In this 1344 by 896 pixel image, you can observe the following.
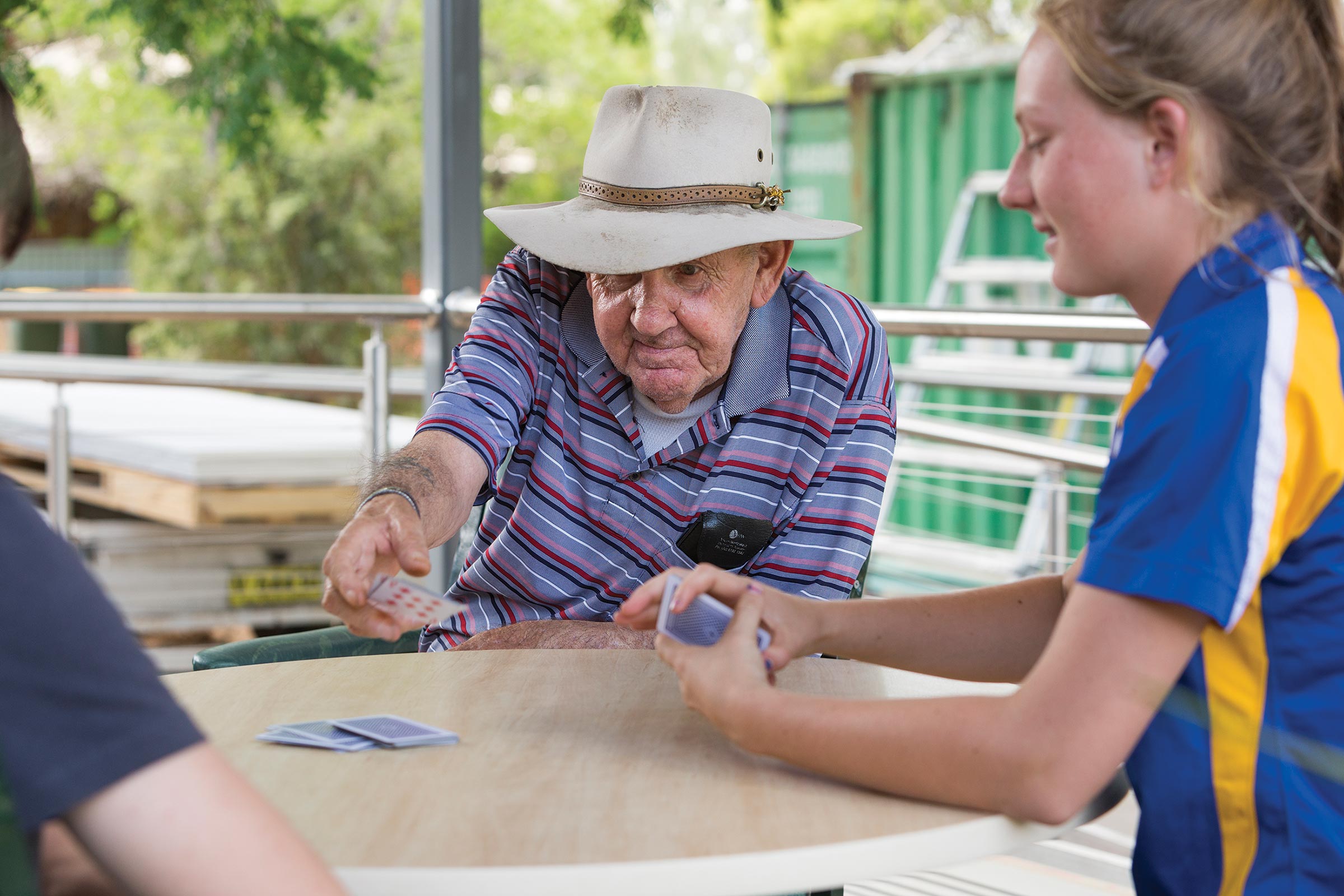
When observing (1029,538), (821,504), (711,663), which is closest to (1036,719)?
(711,663)

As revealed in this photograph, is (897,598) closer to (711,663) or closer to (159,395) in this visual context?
(711,663)

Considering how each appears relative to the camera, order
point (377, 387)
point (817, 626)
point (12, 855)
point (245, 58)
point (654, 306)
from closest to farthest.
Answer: point (12, 855) < point (817, 626) < point (654, 306) < point (377, 387) < point (245, 58)

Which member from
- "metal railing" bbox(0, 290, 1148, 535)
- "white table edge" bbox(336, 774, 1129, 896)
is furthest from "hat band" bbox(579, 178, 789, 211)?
"white table edge" bbox(336, 774, 1129, 896)

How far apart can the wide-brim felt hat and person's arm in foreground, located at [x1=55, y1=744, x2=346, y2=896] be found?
106 centimetres

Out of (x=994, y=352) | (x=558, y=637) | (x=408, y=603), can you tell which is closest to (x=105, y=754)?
(x=408, y=603)

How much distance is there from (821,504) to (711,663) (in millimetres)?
670

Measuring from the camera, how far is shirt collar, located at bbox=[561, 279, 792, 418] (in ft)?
5.93

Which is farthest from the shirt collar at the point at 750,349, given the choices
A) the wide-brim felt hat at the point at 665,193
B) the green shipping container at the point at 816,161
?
the green shipping container at the point at 816,161

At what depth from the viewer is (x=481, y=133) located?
3.42m

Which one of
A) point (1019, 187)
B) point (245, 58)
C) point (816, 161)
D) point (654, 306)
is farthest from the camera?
point (816, 161)

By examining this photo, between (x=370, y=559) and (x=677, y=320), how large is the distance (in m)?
0.56

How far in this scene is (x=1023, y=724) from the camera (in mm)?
989

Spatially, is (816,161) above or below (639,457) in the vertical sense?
above

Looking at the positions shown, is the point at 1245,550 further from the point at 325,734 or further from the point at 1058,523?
the point at 1058,523
